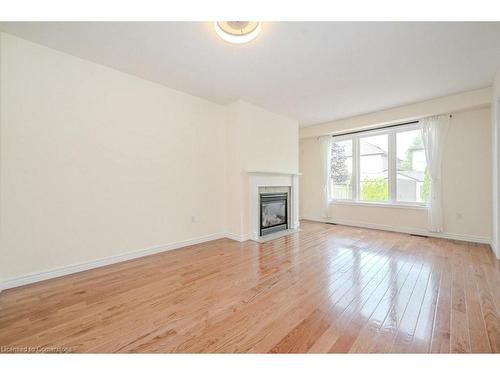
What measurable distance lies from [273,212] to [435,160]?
314 cm

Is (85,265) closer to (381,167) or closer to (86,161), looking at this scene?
(86,161)

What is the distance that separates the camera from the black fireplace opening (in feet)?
13.4

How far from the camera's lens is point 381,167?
4613mm

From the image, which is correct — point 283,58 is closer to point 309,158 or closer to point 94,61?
point 94,61

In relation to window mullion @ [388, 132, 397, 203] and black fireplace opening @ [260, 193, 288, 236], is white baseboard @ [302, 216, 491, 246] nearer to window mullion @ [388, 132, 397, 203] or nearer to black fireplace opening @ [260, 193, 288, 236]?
window mullion @ [388, 132, 397, 203]

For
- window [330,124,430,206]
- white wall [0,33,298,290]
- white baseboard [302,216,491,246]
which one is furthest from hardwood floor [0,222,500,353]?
window [330,124,430,206]

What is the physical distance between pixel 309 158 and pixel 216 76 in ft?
12.2

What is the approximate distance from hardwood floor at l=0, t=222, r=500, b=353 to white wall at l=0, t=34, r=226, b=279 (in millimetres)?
437

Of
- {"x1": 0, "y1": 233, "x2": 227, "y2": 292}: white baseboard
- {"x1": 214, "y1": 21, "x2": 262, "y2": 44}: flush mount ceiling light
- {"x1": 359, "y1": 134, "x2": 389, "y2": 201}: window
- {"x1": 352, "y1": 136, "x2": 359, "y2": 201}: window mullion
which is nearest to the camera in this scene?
{"x1": 214, "y1": 21, "x2": 262, "y2": 44}: flush mount ceiling light

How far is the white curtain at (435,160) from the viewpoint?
3781 millimetres

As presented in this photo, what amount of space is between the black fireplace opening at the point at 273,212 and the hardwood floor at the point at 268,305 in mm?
1162

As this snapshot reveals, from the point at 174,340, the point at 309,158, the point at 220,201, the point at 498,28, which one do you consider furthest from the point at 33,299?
the point at 309,158

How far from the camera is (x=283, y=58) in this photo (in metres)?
2.45

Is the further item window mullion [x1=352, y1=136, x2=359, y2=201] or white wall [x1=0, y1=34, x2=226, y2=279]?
window mullion [x1=352, y1=136, x2=359, y2=201]
